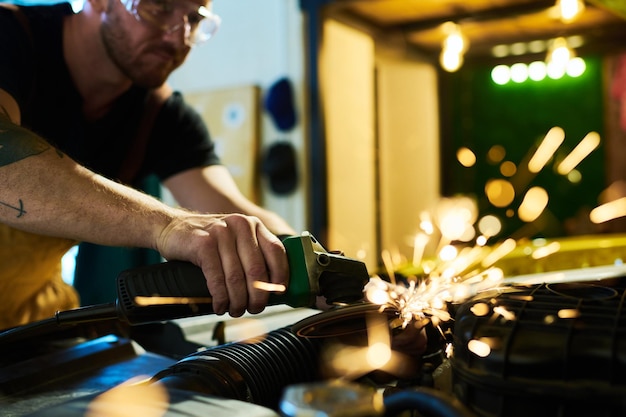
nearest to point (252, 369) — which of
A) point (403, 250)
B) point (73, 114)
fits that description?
point (73, 114)

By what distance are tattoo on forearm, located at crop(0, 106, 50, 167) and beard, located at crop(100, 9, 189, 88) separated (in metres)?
0.68

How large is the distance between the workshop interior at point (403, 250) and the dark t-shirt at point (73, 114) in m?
0.57

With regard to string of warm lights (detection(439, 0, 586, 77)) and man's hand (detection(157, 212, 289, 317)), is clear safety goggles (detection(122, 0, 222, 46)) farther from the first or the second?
string of warm lights (detection(439, 0, 586, 77))

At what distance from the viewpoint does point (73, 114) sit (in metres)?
1.80

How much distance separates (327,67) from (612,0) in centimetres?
171

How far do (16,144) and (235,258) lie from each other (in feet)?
1.71

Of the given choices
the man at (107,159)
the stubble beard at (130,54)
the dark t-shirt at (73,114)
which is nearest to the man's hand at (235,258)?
the man at (107,159)

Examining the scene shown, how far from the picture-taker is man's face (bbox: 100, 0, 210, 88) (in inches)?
72.2

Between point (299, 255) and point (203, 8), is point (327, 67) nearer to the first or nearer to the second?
point (203, 8)

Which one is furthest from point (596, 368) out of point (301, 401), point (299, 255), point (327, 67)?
point (327, 67)

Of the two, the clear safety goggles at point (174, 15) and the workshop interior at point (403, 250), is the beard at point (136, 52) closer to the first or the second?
the clear safety goggles at point (174, 15)

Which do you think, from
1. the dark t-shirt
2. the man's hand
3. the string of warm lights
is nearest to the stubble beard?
the dark t-shirt

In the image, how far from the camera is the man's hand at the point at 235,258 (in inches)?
37.0

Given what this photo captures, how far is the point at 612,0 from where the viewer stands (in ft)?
12.5
